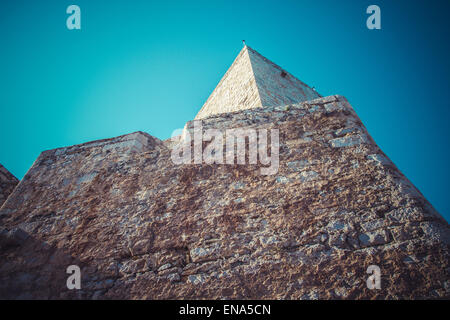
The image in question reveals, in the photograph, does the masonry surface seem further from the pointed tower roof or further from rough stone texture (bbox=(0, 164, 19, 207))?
the pointed tower roof

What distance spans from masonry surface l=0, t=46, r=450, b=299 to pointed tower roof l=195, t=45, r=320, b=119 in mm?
2544

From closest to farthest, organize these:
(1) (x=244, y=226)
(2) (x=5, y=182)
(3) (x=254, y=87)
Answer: (1) (x=244, y=226), (2) (x=5, y=182), (3) (x=254, y=87)

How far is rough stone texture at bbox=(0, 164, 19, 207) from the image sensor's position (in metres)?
3.09

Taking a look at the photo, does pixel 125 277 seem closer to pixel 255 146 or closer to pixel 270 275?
pixel 270 275

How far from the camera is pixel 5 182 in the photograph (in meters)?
3.16

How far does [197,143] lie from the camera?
8.14 feet

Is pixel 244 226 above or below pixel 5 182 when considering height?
below

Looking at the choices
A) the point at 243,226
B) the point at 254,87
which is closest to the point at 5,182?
the point at 243,226

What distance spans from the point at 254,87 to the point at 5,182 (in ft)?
15.7

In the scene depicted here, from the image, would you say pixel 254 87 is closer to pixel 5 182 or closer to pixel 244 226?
pixel 244 226

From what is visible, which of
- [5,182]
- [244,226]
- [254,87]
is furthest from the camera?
[254,87]

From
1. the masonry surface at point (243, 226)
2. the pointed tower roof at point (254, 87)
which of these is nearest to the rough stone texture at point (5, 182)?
the masonry surface at point (243, 226)
